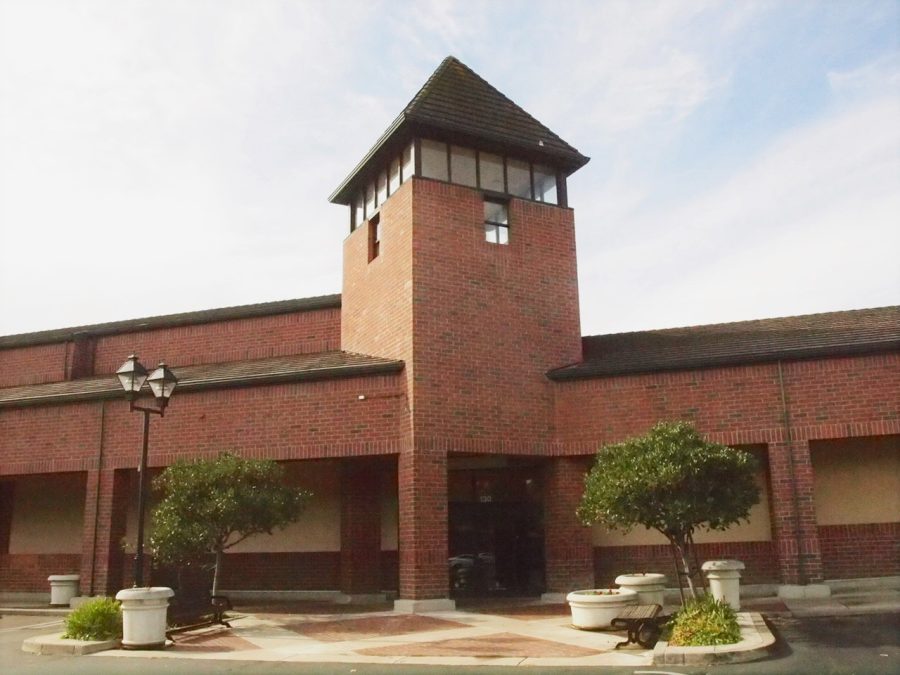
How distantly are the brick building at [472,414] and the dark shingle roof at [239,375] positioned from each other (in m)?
0.09

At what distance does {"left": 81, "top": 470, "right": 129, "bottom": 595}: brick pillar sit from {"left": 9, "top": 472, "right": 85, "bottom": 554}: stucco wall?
2.86 metres

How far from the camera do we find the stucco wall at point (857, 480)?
57.7 ft

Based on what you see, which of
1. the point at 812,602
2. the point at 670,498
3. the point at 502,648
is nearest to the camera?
the point at 502,648

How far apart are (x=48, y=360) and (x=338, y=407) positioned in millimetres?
12964

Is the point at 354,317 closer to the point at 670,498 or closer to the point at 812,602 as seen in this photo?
the point at 670,498

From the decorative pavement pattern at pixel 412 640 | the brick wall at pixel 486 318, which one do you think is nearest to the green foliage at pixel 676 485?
the decorative pavement pattern at pixel 412 640

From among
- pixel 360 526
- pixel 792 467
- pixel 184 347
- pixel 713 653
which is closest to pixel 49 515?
pixel 184 347

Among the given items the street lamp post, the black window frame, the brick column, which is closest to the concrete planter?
the brick column

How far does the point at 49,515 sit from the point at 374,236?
11803 mm

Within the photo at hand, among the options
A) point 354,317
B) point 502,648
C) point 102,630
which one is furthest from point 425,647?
point 354,317

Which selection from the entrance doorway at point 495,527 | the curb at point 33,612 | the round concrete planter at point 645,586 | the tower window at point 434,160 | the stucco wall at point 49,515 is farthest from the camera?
the stucco wall at point 49,515

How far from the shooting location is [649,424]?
58.9 feet

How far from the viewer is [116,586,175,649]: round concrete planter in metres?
12.6

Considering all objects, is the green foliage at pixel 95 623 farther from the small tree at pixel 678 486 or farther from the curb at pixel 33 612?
the small tree at pixel 678 486
